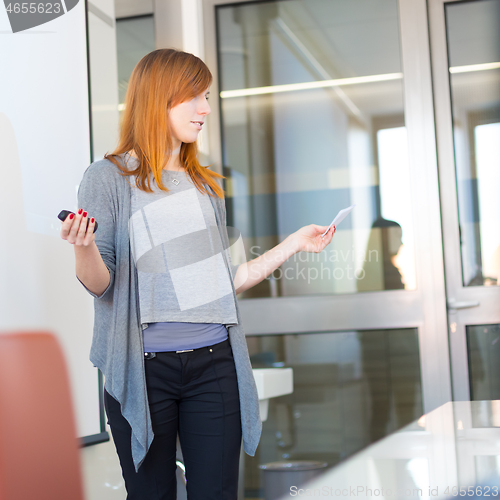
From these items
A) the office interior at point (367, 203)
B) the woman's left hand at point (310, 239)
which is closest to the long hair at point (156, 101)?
the woman's left hand at point (310, 239)

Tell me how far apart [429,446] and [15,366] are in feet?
1.63

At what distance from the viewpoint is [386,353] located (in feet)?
8.46

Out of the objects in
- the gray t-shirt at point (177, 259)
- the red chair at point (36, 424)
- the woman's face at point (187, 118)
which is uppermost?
the woman's face at point (187, 118)

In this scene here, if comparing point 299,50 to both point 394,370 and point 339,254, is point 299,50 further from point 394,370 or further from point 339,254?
point 394,370

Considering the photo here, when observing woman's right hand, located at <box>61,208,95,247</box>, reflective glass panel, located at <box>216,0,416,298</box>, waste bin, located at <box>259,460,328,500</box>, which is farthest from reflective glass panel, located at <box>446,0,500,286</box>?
woman's right hand, located at <box>61,208,95,247</box>

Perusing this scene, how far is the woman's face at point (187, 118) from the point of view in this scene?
130 cm

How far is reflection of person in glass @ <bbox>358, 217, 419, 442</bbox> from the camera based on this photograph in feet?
8.43

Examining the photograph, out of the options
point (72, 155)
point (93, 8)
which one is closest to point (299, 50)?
point (93, 8)

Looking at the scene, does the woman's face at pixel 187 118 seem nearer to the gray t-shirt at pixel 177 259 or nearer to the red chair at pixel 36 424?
the gray t-shirt at pixel 177 259

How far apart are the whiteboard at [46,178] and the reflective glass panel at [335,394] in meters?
1.09

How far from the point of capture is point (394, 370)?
2.58 metres

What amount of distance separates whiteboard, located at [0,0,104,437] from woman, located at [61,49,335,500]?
313 millimetres

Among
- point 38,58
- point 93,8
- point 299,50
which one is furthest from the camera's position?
point 299,50

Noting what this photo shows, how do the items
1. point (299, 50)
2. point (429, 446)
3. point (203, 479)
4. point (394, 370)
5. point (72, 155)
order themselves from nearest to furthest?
point (429, 446) → point (203, 479) → point (72, 155) → point (394, 370) → point (299, 50)
